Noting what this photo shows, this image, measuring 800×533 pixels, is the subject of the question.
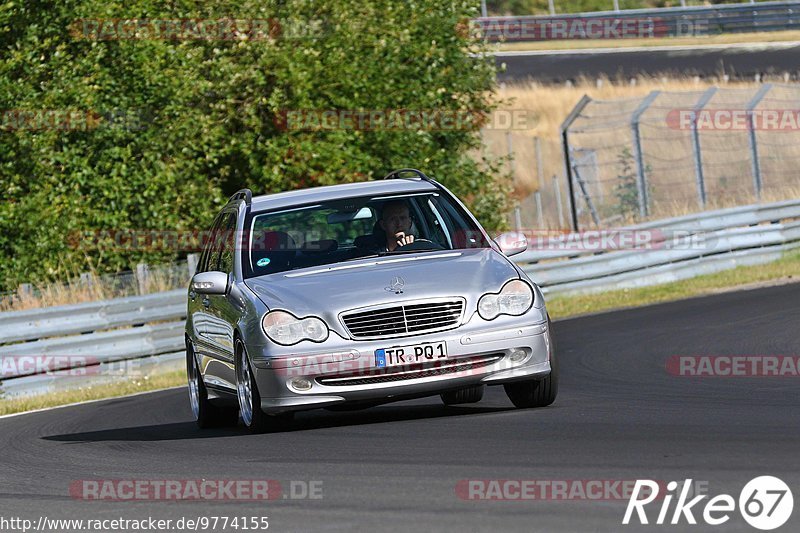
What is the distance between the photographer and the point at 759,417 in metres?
9.06

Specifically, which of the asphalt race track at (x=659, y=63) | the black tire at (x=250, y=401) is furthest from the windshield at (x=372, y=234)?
the asphalt race track at (x=659, y=63)

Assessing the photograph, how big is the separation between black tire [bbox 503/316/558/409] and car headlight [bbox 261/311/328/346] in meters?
1.39

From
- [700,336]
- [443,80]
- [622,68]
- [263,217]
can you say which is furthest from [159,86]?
[622,68]

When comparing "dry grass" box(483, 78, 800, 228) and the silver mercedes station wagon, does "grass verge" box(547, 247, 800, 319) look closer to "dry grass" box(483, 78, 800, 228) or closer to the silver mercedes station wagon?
"dry grass" box(483, 78, 800, 228)

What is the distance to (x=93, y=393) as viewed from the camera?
58.6 feet

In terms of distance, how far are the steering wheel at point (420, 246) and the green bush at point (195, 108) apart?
13316 mm

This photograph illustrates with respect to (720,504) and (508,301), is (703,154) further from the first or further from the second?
(720,504)

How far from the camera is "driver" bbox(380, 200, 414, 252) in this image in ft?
36.3

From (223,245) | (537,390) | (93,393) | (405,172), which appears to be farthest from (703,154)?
(537,390)

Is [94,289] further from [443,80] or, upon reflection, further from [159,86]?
[443,80]

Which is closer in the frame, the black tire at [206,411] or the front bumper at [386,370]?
the front bumper at [386,370]

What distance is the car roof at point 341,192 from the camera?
11.2 metres

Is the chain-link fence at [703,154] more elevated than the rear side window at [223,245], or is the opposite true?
the rear side window at [223,245]

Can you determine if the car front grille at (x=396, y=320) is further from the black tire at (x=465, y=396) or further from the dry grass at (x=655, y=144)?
the dry grass at (x=655, y=144)
